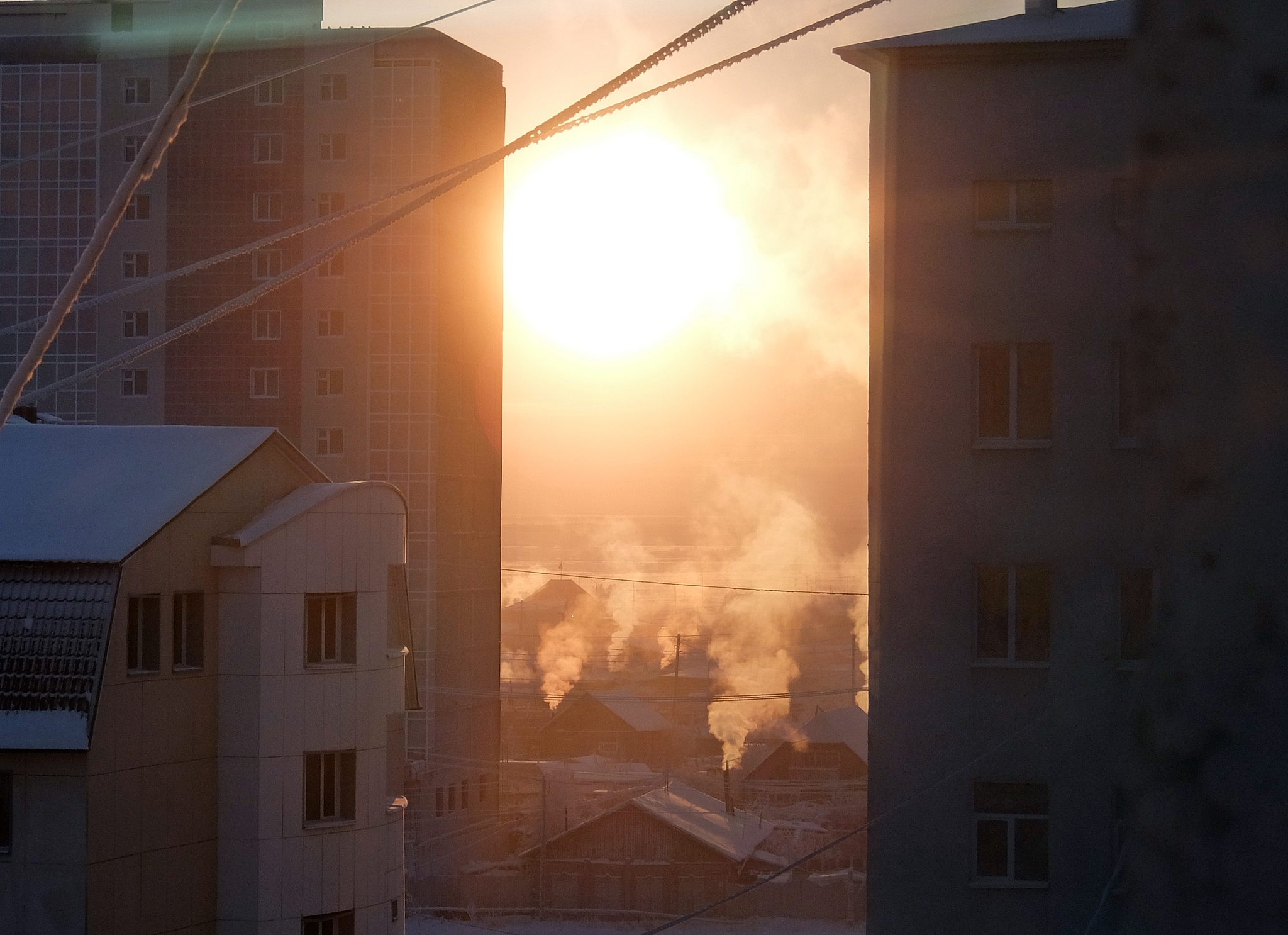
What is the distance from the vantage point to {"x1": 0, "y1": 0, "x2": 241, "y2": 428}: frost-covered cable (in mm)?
3598

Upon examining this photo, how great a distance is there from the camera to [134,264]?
43562mm

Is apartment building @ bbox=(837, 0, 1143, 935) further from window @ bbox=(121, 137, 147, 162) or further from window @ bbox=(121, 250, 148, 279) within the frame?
window @ bbox=(121, 250, 148, 279)

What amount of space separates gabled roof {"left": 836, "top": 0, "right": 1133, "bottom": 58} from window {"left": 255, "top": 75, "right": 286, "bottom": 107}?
35632 millimetres

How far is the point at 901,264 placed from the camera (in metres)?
11.3

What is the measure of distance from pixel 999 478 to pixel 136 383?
38.8 metres

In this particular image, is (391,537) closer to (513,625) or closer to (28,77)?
(28,77)

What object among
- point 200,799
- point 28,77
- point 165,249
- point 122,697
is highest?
point 28,77

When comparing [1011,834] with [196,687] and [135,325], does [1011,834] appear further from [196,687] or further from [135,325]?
[135,325]

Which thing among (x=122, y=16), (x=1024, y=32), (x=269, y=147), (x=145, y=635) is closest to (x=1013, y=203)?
(x=1024, y=32)

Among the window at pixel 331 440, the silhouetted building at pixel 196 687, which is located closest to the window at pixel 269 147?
the window at pixel 331 440

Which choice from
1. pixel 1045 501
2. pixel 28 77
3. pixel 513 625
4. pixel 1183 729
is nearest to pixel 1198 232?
pixel 1183 729

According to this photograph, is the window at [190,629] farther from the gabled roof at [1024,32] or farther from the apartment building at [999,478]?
the gabled roof at [1024,32]

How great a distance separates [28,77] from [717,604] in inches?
2767

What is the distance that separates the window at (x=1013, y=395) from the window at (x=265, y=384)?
3557 cm
